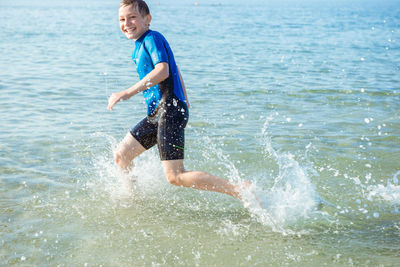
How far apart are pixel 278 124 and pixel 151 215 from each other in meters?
3.95

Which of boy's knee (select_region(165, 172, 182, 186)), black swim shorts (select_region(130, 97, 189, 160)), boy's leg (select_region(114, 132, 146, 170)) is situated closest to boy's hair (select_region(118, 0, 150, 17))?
black swim shorts (select_region(130, 97, 189, 160))

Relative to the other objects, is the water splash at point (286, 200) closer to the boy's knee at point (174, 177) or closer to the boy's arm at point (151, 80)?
the boy's knee at point (174, 177)

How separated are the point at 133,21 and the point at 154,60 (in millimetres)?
482

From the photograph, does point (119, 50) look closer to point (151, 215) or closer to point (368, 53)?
point (368, 53)

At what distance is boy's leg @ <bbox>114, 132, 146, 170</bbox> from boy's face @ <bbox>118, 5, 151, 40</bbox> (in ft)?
3.36

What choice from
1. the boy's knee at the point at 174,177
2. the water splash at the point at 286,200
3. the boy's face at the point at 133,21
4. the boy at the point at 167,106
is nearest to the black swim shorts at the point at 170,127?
the boy at the point at 167,106

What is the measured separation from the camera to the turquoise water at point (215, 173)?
3830mm

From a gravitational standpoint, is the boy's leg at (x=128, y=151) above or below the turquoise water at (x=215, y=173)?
above

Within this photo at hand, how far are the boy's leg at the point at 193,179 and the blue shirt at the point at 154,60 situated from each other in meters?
0.59

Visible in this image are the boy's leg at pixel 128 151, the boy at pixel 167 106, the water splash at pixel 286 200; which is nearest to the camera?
the boy at pixel 167 106

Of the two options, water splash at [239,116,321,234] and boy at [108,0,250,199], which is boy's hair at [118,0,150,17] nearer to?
boy at [108,0,250,199]

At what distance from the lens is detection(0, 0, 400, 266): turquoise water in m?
3.83

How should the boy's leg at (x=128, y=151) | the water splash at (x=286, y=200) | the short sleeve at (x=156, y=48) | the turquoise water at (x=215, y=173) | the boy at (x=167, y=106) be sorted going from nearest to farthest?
the turquoise water at (x=215, y=173)
the short sleeve at (x=156, y=48)
the boy at (x=167, y=106)
the water splash at (x=286, y=200)
the boy's leg at (x=128, y=151)

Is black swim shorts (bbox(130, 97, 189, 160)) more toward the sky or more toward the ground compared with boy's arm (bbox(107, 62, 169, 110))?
more toward the ground
